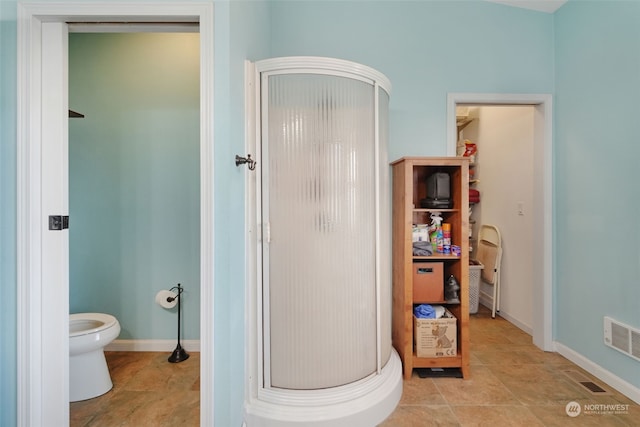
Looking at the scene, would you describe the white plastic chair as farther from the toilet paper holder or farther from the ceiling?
the toilet paper holder

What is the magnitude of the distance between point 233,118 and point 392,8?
1.87 m

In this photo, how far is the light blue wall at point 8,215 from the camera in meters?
1.22

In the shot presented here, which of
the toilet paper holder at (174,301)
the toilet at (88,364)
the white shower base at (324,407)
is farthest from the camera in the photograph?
the toilet paper holder at (174,301)

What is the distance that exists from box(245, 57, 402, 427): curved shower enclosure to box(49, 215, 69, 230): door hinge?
0.84 meters

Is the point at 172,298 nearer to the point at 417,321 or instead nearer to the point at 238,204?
the point at 238,204

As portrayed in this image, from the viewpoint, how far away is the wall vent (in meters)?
1.79

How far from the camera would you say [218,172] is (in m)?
1.25

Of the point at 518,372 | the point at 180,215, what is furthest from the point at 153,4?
the point at 518,372

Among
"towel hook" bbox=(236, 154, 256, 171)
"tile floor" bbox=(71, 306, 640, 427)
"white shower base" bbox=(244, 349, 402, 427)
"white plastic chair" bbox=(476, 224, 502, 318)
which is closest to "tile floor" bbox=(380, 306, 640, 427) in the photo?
"tile floor" bbox=(71, 306, 640, 427)

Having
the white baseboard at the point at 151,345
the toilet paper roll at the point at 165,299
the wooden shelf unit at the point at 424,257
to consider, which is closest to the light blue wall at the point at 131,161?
the white baseboard at the point at 151,345

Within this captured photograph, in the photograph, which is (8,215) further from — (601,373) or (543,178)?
(601,373)

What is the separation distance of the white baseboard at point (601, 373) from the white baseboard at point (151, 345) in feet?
9.65

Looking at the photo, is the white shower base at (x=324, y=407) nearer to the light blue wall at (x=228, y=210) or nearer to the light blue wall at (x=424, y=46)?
the light blue wall at (x=228, y=210)

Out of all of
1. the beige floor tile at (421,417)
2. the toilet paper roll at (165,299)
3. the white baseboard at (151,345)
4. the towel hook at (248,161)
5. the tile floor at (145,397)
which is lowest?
the beige floor tile at (421,417)
